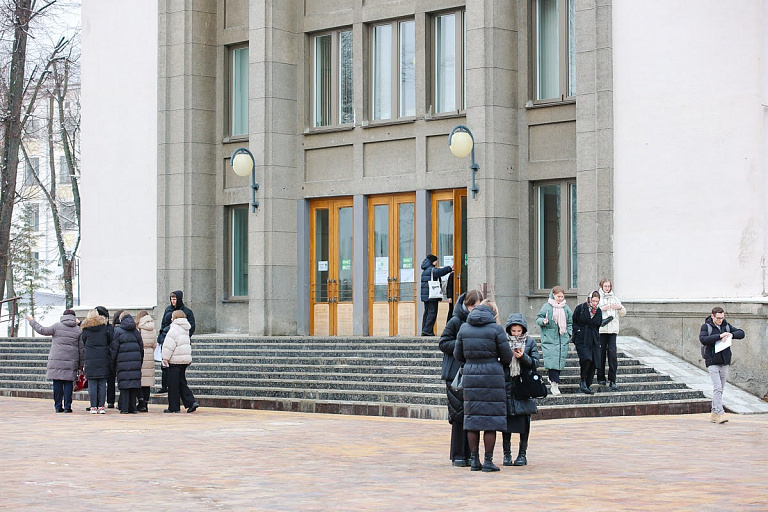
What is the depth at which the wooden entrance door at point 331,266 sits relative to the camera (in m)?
30.8

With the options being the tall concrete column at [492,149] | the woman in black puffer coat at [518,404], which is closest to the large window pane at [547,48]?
the tall concrete column at [492,149]

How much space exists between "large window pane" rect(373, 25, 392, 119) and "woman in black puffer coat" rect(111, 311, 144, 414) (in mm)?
10880

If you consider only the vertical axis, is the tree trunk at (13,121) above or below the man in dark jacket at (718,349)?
above

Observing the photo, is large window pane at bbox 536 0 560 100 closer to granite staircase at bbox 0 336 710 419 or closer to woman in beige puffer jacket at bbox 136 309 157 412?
granite staircase at bbox 0 336 710 419

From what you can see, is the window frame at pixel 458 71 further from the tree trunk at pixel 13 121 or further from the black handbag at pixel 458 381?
the tree trunk at pixel 13 121

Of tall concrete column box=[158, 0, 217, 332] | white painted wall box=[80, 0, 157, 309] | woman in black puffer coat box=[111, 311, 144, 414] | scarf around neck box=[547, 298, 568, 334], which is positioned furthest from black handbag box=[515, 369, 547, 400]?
white painted wall box=[80, 0, 157, 309]

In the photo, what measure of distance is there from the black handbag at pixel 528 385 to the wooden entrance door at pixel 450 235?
48.6 feet

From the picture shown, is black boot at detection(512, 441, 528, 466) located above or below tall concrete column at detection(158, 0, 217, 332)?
below

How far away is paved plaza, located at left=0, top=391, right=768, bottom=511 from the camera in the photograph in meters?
10.8

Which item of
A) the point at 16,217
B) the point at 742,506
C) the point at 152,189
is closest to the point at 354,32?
the point at 152,189

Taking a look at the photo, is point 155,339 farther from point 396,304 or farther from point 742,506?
point 742,506

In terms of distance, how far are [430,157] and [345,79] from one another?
3.51 meters

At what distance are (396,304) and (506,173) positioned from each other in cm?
451

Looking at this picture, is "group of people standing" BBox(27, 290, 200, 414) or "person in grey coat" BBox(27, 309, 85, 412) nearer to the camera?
"group of people standing" BBox(27, 290, 200, 414)
